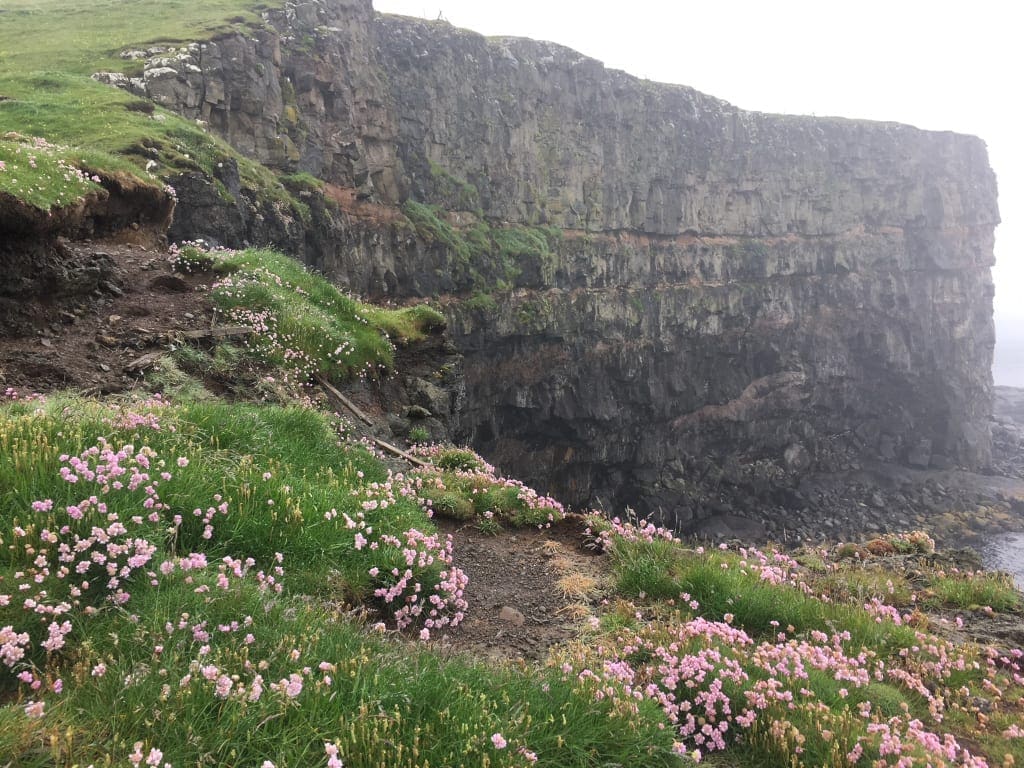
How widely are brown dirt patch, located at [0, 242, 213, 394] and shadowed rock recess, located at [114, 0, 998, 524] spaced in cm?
1342

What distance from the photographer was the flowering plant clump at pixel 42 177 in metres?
9.03

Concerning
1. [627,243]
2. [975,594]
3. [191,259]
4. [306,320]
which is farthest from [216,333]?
[627,243]

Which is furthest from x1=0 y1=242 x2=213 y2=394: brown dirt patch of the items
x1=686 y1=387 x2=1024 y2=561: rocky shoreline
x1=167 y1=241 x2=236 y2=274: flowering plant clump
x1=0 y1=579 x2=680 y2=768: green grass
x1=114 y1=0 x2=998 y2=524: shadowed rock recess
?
x1=686 y1=387 x2=1024 y2=561: rocky shoreline

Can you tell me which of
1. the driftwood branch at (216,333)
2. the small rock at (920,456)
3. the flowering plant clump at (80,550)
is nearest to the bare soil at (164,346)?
the driftwood branch at (216,333)

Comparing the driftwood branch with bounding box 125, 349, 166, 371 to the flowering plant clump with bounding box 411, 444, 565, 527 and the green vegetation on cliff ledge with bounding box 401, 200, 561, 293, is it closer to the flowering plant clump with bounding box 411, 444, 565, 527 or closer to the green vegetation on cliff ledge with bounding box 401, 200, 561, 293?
the flowering plant clump with bounding box 411, 444, 565, 527

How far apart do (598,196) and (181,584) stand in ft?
207

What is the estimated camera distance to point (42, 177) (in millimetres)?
9805

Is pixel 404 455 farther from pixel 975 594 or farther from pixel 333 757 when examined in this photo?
pixel 975 594

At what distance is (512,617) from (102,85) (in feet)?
91.8

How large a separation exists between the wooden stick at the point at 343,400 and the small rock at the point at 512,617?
5.74 m

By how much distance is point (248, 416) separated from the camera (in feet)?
21.0

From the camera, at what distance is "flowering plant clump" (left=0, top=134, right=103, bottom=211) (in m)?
9.03

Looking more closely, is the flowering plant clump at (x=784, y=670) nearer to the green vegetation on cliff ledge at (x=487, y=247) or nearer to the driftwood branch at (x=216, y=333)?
the driftwood branch at (x=216, y=333)

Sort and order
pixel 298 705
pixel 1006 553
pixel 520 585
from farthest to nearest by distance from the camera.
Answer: pixel 1006 553 → pixel 520 585 → pixel 298 705
